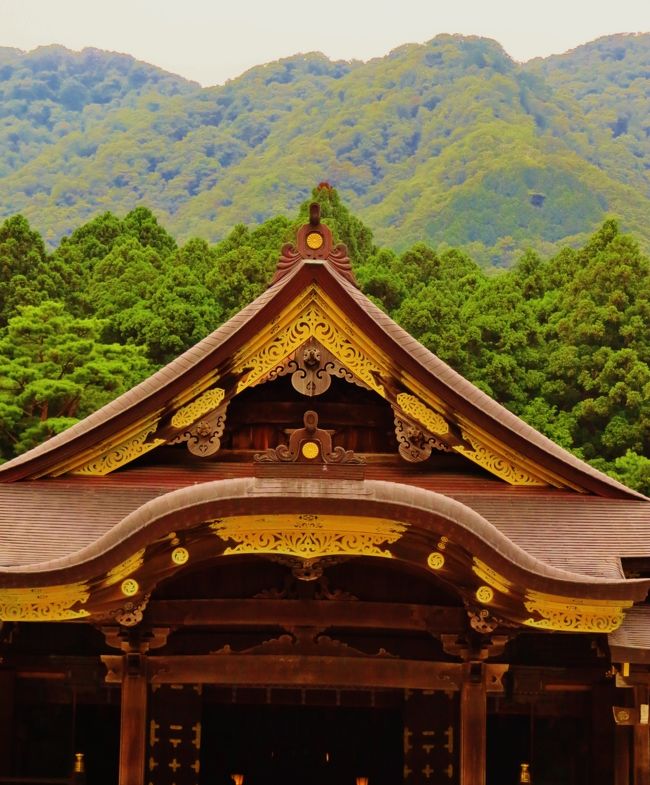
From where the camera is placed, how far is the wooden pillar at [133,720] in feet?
30.0

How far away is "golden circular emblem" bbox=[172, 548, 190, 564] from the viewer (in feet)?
29.6

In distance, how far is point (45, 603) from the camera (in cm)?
897

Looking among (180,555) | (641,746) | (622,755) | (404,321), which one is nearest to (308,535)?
(180,555)

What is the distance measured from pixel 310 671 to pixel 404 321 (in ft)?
91.8

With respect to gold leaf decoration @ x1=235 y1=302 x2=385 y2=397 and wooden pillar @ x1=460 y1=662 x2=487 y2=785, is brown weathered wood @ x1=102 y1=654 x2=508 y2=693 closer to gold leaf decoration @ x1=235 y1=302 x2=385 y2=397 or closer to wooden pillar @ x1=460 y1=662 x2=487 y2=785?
wooden pillar @ x1=460 y1=662 x2=487 y2=785

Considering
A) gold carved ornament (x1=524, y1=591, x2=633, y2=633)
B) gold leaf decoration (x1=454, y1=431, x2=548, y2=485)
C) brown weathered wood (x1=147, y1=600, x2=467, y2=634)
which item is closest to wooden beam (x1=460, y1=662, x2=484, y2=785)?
brown weathered wood (x1=147, y1=600, x2=467, y2=634)

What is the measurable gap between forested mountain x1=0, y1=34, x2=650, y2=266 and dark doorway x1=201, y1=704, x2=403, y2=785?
58106 millimetres

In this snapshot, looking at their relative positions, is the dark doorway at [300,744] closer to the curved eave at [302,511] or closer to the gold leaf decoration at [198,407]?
the gold leaf decoration at [198,407]

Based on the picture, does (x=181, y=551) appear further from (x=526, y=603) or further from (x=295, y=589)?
(x=526, y=603)

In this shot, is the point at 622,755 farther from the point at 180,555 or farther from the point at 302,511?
the point at 180,555

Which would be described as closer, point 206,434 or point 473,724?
point 473,724

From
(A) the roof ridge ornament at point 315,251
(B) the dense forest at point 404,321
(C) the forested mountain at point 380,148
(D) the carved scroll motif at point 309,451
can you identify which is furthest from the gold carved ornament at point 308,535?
(C) the forested mountain at point 380,148

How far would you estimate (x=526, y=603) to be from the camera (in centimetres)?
895

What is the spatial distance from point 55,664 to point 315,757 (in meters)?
2.31
